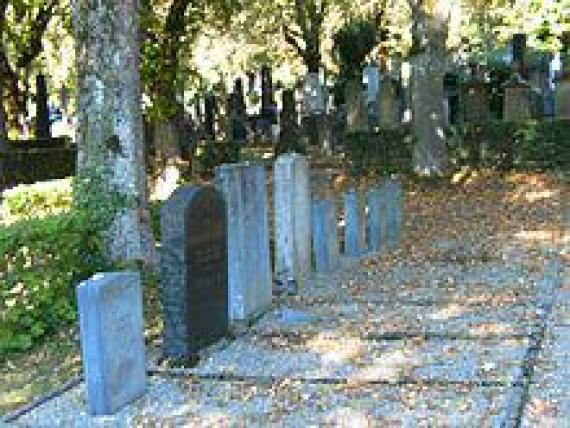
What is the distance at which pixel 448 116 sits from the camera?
22312 millimetres

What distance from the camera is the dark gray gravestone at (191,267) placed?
7324mm

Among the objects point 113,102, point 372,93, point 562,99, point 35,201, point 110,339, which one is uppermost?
point 372,93

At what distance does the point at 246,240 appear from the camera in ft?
29.4

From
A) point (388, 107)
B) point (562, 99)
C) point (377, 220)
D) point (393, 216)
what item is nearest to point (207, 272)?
point (377, 220)

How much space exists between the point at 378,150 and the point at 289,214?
33.4 ft

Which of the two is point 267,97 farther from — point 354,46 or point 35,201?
point 35,201

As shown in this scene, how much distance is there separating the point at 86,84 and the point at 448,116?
1382cm

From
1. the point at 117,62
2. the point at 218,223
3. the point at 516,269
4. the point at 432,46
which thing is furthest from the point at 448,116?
the point at 218,223

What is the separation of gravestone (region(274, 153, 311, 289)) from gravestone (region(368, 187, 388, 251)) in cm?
248

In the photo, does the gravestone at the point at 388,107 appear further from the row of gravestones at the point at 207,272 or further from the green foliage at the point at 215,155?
the row of gravestones at the point at 207,272

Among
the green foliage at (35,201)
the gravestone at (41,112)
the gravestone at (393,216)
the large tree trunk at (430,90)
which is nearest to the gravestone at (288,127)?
the large tree trunk at (430,90)

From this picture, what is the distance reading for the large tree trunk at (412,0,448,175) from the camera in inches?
706

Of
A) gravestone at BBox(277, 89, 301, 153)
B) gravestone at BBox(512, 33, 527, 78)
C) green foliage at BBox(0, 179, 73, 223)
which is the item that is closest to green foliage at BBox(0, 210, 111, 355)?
green foliage at BBox(0, 179, 73, 223)

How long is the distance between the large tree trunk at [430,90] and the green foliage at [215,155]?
5.16m
